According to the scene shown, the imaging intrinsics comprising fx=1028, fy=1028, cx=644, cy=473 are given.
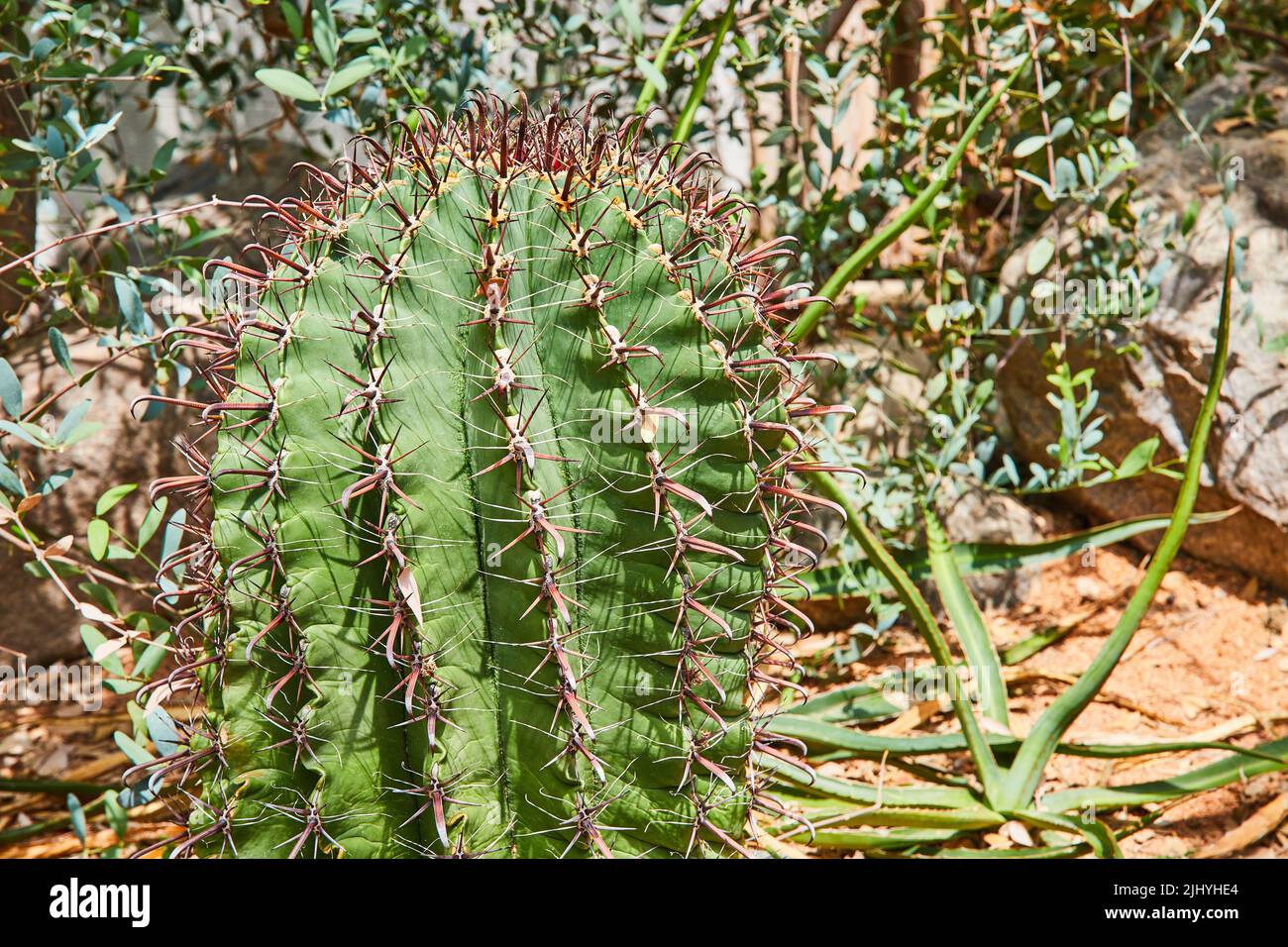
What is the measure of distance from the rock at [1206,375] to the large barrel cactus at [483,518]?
62.3 inches

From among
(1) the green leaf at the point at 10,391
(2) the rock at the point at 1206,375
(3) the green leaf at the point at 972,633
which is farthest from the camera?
(2) the rock at the point at 1206,375

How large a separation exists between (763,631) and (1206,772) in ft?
3.10

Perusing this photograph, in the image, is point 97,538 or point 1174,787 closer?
point 97,538

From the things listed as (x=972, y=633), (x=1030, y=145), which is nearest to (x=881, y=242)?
(x=1030, y=145)

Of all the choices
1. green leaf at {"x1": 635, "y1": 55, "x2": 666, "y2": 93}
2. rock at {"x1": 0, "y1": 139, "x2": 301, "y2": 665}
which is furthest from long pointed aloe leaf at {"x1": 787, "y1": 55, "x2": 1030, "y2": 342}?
rock at {"x1": 0, "y1": 139, "x2": 301, "y2": 665}

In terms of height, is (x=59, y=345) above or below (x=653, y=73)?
below

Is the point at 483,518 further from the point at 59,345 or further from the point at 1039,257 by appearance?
the point at 1039,257

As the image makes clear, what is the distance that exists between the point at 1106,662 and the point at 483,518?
1147 millimetres

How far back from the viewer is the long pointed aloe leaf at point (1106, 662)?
1.73 m

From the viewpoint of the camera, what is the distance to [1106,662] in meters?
1.73

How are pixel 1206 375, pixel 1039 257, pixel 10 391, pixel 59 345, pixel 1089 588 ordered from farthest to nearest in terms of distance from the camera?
pixel 1089 588, pixel 1206 375, pixel 1039 257, pixel 59 345, pixel 10 391

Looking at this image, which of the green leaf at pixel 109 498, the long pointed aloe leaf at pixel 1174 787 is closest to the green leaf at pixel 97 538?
the green leaf at pixel 109 498

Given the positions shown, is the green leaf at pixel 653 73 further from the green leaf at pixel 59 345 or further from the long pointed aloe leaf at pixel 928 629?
the green leaf at pixel 59 345
